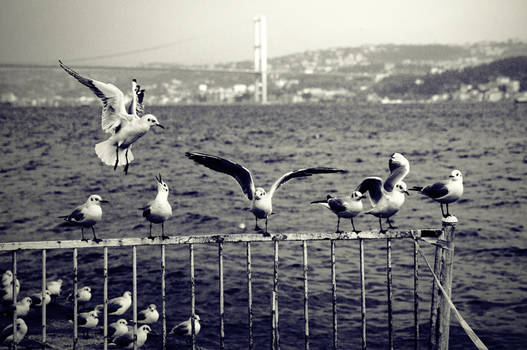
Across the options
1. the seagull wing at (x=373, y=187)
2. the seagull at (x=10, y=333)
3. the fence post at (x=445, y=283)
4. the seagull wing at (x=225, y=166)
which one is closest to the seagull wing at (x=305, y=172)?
the seagull wing at (x=225, y=166)

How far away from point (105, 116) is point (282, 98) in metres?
111

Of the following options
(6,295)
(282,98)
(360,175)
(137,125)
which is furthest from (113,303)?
(282,98)

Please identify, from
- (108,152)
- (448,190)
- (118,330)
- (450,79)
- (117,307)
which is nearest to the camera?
(108,152)

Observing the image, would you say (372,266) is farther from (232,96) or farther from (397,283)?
(232,96)

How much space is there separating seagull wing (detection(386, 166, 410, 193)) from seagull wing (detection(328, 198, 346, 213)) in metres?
0.30

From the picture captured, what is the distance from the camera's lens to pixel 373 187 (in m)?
3.78

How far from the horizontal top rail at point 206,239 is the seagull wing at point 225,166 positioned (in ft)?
1.08

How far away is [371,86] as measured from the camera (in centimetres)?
11388

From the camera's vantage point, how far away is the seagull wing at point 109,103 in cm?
312

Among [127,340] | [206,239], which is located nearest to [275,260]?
[206,239]

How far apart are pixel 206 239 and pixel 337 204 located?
3.11 ft

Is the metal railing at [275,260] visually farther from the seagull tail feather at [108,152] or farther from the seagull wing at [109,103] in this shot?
the seagull wing at [109,103]

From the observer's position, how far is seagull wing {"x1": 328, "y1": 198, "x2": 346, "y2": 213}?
3.82m

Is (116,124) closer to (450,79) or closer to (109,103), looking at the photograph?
(109,103)
